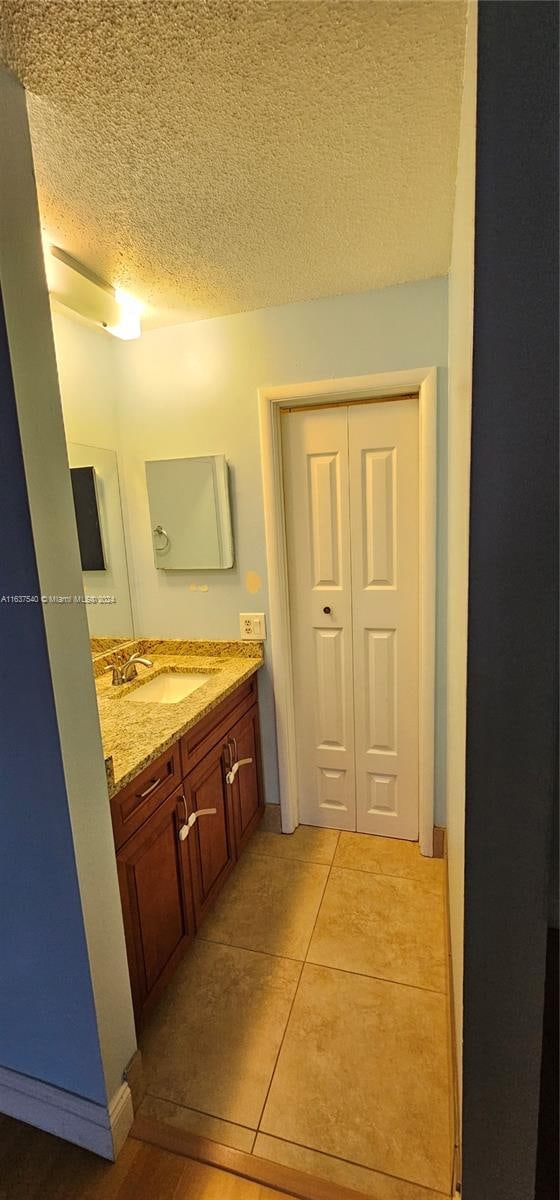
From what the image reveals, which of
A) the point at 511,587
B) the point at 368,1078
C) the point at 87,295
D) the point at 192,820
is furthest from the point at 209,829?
the point at 87,295

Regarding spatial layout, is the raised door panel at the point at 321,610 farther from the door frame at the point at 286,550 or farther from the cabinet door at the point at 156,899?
the cabinet door at the point at 156,899

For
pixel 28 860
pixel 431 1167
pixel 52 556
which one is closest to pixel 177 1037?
pixel 431 1167

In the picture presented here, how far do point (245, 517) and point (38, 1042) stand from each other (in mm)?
1820

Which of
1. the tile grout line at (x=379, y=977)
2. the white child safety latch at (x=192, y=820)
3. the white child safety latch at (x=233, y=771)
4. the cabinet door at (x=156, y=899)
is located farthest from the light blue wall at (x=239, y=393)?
the cabinet door at (x=156, y=899)

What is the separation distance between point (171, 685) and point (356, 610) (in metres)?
0.90

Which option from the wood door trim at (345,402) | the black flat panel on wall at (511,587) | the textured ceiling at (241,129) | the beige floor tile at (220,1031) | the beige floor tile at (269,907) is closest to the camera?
the black flat panel on wall at (511,587)

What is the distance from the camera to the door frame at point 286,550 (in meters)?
1.88

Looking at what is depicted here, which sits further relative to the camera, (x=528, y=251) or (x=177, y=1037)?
(x=177, y=1037)

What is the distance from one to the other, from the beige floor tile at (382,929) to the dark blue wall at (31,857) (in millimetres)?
858

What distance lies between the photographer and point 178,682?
2.13 m

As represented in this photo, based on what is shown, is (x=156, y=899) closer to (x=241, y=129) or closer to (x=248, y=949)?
(x=248, y=949)

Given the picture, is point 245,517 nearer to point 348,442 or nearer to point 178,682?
point 348,442

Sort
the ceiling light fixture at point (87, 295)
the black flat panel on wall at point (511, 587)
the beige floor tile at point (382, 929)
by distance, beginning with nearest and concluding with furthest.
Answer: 1. the black flat panel on wall at point (511, 587)
2. the ceiling light fixture at point (87, 295)
3. the beige floor tile at point (382, 929)

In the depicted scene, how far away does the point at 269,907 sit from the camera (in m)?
1.89
